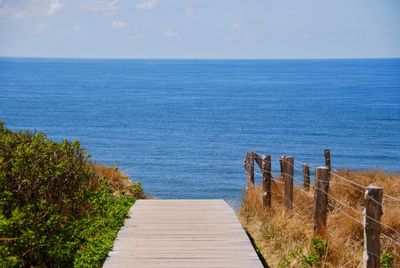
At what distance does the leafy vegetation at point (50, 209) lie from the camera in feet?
31.4

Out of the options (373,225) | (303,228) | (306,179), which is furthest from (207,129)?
(373,225)

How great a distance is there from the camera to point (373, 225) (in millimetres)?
8422

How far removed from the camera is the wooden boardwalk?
9.60 meters

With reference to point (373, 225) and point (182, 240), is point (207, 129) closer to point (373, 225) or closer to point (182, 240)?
point (182, 240)

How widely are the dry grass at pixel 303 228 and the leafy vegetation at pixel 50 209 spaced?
8.74ft

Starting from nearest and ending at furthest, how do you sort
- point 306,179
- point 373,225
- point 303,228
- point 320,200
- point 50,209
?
point 373,225 < point 50,209 < point 320,200 < point 303,228 < point 306,179

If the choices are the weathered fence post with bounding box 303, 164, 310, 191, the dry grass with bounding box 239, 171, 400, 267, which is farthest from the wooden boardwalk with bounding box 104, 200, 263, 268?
the weathered fence post with bounding box 303, 164, 310, 191

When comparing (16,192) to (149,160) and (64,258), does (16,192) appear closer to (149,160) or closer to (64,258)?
(64,258)

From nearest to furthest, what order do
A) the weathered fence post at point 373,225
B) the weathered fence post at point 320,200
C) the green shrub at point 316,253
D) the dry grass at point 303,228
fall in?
the weathered fence post at point 373,225
the green shrub at point 316,253
the dry grass at point 303,228
the weathered fence post at point 320,200

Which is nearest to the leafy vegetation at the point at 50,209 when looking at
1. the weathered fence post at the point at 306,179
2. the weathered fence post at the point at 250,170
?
the weathered fence post at the point at 250,170

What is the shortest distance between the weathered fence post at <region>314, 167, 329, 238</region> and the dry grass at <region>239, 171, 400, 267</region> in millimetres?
183

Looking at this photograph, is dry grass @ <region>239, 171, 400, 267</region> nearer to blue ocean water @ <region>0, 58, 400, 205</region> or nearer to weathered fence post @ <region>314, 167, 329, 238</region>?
weathered fence post @ <region>314, 167, 329, 238</region>

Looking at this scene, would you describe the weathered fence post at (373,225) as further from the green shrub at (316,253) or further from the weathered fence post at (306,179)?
the weathered fence post at (306,179)

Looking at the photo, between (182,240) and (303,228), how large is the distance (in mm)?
2399
